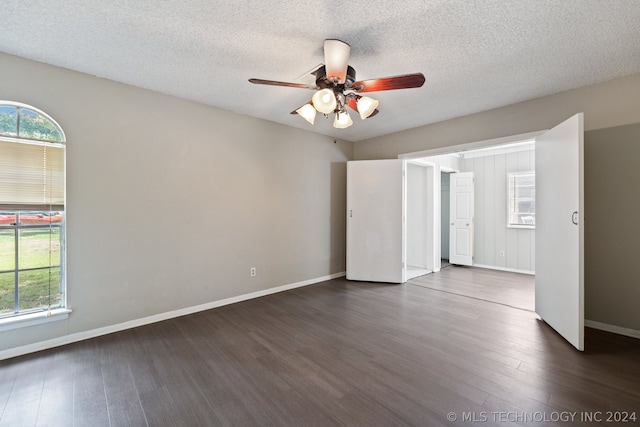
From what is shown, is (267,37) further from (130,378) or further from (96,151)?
(130,378)

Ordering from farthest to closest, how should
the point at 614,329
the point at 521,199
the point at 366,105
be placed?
the point at 521,199
the point at 614,329
the point at 366,105

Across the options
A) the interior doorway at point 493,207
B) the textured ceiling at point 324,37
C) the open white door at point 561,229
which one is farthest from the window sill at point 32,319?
the interior doorway at point 493,207

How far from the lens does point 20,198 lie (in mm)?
2250

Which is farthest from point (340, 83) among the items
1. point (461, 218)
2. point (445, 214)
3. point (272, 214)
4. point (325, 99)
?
point (445, 214)

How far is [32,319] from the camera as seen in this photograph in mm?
2262

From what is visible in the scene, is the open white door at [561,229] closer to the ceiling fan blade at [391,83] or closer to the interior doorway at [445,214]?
the ceiling fan blade at [391,83]

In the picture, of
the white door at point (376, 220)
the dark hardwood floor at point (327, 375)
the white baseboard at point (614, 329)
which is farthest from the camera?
the white door at point (376, 220)

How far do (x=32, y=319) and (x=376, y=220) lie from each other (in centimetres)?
417

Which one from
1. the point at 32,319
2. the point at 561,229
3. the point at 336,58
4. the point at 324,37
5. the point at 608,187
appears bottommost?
the point at 32,319

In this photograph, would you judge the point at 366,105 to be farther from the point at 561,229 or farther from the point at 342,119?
the point at 561,229

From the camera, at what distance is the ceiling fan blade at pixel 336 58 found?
5.91 feet

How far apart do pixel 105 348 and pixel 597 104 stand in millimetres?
5323

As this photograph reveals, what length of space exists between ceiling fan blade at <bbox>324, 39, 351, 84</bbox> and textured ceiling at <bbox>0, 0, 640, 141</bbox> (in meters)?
0.15

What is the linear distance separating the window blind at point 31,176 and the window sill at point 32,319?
92 centimetres
